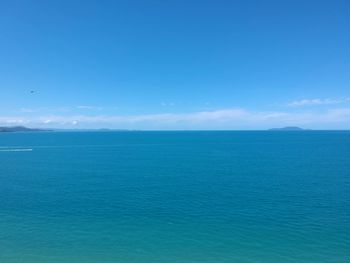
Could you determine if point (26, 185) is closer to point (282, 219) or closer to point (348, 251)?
point (282, 219)

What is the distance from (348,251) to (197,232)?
14.3 m

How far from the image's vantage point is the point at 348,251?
25312mm

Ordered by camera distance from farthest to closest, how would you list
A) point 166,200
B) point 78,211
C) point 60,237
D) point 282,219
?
point 166,200, point 78,211, point 282,219, point 60,237

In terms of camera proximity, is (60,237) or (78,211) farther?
(78,211)

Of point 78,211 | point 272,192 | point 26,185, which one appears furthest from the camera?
point 26,185

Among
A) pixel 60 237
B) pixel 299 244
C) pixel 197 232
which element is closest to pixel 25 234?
pixel 60 237

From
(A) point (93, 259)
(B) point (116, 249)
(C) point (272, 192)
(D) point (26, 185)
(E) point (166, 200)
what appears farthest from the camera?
(D) point (26, 185)

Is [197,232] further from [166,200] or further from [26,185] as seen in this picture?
[26,185]

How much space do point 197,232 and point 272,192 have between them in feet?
70.8

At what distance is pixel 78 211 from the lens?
35.7 metres

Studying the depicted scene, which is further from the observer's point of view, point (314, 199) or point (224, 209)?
point (314, 199)

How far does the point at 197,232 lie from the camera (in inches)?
1144

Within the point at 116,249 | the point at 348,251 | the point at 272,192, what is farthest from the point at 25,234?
A: the point at 272,192

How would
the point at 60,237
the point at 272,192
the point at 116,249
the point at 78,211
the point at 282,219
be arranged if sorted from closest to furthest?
the point at 116,249 < the point at 60,237 < the point at 282,219 < the point at 78,211 < the point at 272,192
